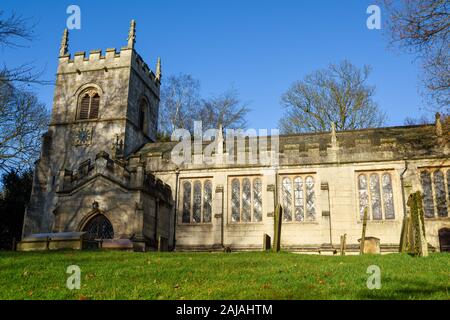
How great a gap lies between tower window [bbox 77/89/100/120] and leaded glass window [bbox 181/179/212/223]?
8.73 m

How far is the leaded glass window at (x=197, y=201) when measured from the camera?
24.3 m

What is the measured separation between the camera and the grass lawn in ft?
24.7

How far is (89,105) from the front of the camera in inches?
1150

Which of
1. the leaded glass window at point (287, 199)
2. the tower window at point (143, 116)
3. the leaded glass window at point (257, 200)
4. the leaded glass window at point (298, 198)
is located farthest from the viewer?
the tower window at point (143, 116)

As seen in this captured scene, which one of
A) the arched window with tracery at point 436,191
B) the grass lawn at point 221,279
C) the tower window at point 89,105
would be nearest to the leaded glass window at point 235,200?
the arched window with tracery at point 436,191

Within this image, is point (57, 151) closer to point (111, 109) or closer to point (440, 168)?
point (111, 109)

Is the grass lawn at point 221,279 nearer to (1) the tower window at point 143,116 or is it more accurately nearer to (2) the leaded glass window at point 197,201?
(2) the leaded glass window at point 197,201

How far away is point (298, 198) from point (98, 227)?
33.8 ft

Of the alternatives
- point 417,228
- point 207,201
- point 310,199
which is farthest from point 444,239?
point 207,201

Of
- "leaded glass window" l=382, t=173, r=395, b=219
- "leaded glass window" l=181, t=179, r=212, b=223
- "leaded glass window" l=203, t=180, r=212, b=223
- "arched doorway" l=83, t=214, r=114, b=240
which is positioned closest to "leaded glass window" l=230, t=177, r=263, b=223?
"leaded glass window" l=203, t=180, r=212, b=223

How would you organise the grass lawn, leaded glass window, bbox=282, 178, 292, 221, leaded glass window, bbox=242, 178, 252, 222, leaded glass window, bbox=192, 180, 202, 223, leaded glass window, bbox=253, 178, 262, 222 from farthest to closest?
leaded glass window, bbox=192, 180, 202, 223 < leaded glass window, bbox=242, 178, 252, 222 < leaded glass window, bbox=253, 178, 262, 222 < leaded glass window, bbox=282, 178, 292, 221 < the grass lawn

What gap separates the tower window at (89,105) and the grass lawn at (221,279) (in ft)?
58.9

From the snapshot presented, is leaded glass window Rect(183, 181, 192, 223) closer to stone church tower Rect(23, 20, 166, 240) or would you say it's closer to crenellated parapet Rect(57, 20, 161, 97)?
stone church tower Rect(23, 20, 166, 240)

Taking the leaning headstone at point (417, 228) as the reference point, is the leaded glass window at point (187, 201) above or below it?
above
